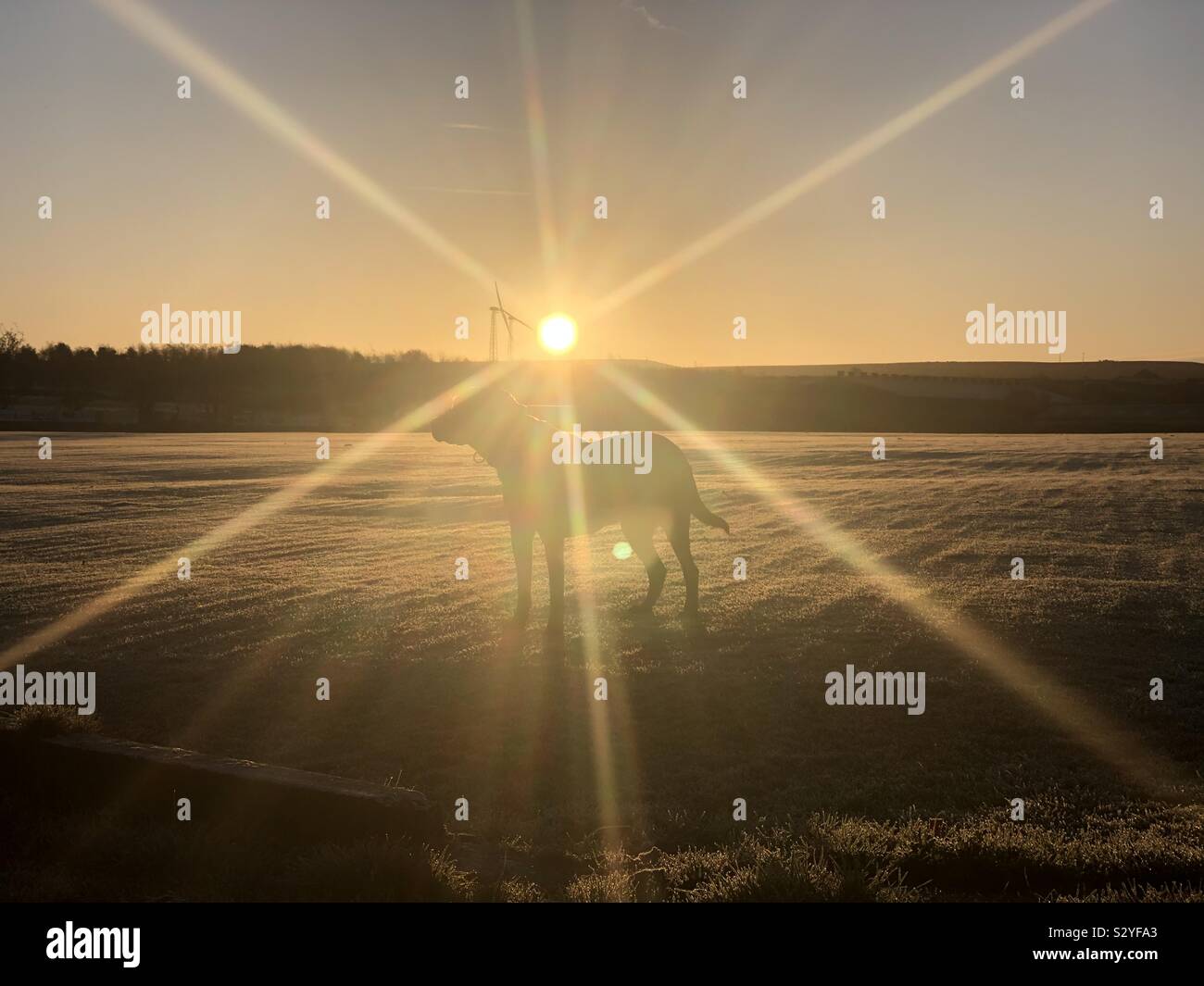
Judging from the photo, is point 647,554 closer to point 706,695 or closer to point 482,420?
point 482,420

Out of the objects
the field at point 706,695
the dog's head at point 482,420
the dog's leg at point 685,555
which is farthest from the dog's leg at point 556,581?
the dog's leg at point 685,555

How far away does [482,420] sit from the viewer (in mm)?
10617

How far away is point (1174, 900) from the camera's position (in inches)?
169

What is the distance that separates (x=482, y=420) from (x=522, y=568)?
176 cm

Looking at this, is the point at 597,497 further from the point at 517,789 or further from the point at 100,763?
the point at 100,763

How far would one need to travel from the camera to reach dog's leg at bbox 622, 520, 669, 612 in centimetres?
1121

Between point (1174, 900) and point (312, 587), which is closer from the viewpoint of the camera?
point (1174, 900)

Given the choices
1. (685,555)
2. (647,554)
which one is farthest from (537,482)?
(685,555)

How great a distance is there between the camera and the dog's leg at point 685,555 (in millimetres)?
11086

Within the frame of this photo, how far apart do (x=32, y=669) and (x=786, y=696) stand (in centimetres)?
703

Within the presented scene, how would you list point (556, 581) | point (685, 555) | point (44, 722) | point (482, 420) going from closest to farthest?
point (44, 722)
point (556, 581)
point (482, 420)
point (685, 555)

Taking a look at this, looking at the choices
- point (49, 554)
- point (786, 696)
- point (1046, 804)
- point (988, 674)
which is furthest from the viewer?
point (49, 554)

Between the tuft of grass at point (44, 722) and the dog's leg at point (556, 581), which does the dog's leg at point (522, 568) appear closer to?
the dog's leg at point (556, 581)
